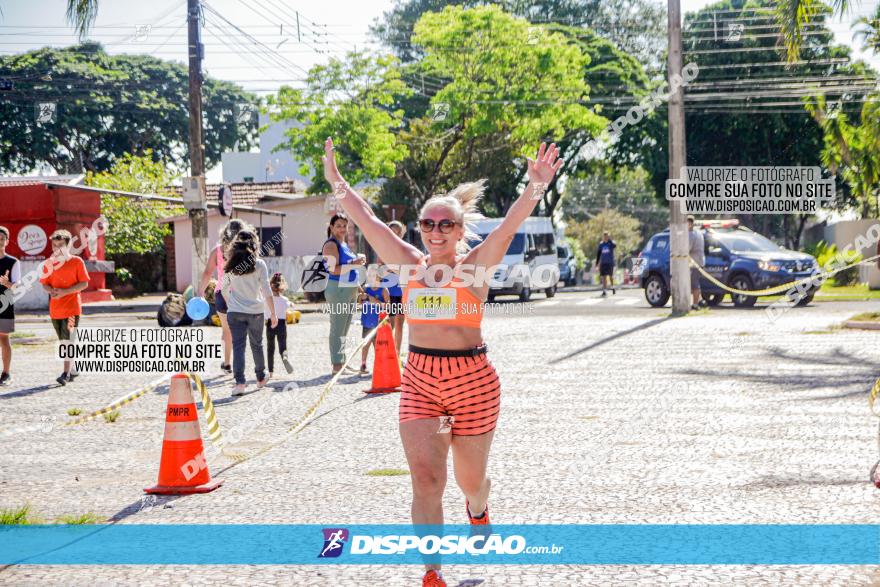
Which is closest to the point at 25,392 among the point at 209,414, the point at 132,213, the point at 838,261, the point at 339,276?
the point at 339,276

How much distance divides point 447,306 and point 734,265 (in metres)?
19.7

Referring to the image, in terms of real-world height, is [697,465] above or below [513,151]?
below

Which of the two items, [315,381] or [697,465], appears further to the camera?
[315,381]

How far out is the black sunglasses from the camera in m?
4.64

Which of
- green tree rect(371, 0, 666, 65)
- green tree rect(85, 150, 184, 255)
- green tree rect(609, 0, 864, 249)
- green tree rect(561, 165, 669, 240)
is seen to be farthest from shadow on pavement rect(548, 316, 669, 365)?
green tree rect(561, 165, 669, 240)

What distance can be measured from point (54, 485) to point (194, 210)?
16.9 m

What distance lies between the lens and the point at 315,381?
12250mm

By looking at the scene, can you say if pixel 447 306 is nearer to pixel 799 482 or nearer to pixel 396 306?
pixel 799 482

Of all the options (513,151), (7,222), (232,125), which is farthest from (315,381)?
(232,125)

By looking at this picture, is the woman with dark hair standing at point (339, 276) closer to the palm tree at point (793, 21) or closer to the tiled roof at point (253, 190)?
the palm tree at point (793, 21)

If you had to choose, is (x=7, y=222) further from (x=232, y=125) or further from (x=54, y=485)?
(x=232, y=125)

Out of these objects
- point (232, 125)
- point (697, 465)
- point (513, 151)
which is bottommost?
point (697, 465)

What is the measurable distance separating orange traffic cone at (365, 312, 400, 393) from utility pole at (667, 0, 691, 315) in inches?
408

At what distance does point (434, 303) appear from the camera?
4.57 meters
